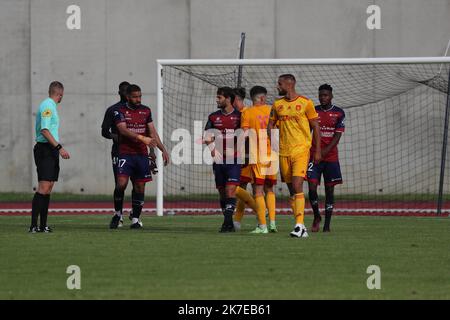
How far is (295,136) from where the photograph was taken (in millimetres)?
13961

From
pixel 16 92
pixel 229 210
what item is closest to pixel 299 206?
pixel 229 210

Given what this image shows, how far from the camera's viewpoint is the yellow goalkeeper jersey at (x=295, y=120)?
13945 mm

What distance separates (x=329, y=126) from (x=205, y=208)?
795cm

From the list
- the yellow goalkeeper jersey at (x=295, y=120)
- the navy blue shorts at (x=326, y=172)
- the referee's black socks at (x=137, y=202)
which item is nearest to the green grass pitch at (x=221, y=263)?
the referee's black socks at (x=137, y=202)

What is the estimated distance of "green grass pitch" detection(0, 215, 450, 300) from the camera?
8.66 meters

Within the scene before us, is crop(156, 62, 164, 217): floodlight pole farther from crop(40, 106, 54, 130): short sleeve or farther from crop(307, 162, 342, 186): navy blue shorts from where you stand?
crop(40, 106, 54, 130): short sleeve

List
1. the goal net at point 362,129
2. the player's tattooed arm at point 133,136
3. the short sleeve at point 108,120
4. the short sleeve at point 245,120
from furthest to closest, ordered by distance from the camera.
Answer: the goal net at point 362,129 → the short sleeve at point 108,120 → the player's tattooed arm at point 133,136 → the short sleeve at point 245,120

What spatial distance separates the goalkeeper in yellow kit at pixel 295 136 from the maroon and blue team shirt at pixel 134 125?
253cm

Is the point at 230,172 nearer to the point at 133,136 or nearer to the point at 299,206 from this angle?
the point at 133,136

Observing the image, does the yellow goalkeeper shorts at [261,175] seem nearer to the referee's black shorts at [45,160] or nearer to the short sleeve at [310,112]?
the short sleeve at [310,112]

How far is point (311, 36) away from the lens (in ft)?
88.6

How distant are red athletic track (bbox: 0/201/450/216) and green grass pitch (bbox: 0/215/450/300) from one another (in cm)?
520
